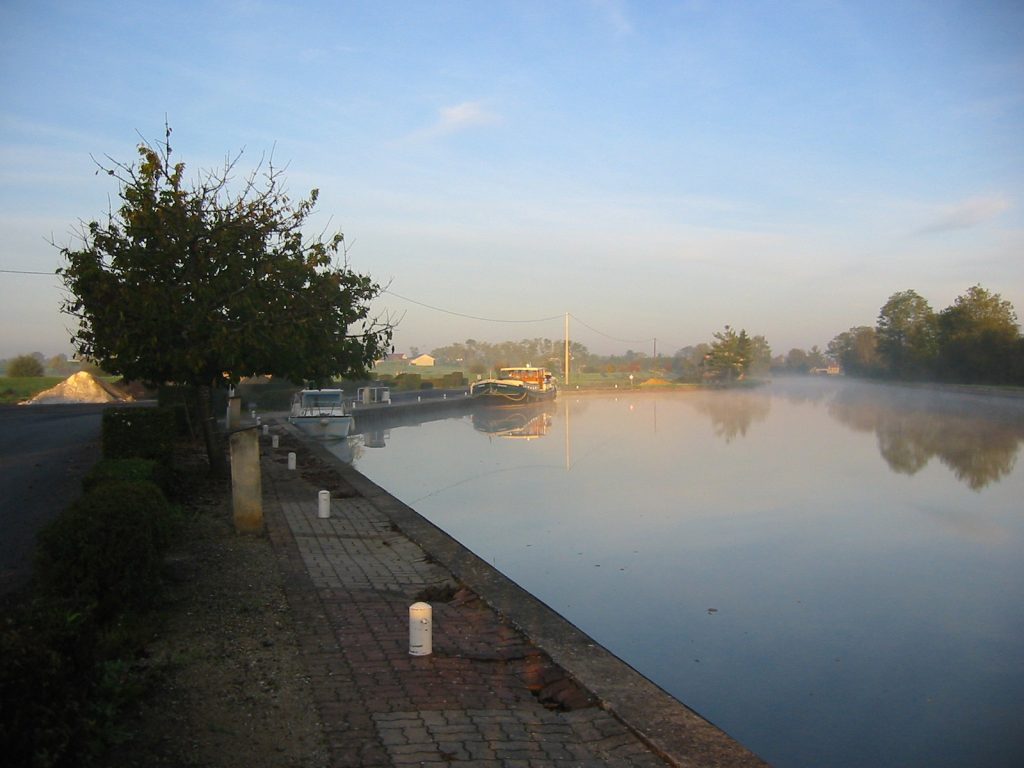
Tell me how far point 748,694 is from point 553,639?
160 cm

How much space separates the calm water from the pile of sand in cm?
2945

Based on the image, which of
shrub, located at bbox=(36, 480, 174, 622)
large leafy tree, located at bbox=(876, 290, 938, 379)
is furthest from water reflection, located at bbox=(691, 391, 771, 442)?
large leafy tree, located at bbox=(876, 290, 938, 379)

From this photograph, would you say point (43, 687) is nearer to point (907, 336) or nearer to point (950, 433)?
point (950, 433)

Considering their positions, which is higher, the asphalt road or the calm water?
the asphalt road

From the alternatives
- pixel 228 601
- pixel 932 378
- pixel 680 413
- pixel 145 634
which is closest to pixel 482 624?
pixel 228 601

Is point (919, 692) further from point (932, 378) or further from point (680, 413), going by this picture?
point (932, 378)

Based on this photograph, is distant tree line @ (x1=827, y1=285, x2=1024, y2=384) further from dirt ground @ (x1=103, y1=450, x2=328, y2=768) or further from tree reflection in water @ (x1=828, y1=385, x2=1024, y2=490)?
dirt ground @ (x1=103, y1=450, x2=328, y2=768)

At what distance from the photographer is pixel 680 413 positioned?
46.8m

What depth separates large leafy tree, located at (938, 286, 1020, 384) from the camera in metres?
68.1

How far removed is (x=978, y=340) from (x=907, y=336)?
85.0 ft

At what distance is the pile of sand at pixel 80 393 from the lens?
156 feet

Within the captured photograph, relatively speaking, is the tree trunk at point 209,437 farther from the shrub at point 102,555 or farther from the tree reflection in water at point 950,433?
the tree reflection in water at point 950,433

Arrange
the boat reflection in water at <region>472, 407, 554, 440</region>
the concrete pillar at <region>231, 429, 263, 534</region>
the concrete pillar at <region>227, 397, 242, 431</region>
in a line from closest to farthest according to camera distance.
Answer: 1. the concrete pillar at <region>231, 429, 263, 534</region>
2. the concrete pillar at <region>227, 397, 242, 431</region>
3. the boat reflection in water at <region>472, 407, 554, 440</region>

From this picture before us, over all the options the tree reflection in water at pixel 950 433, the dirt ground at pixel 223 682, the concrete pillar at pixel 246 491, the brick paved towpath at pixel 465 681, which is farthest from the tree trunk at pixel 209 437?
the tree reflection in water at pixel 950 433
